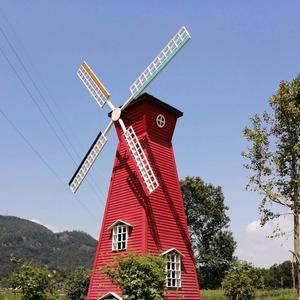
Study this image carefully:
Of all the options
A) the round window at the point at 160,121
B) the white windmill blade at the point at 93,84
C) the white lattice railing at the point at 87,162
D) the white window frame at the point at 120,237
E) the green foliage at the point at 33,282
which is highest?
the white windmill blade at the point at 93,84

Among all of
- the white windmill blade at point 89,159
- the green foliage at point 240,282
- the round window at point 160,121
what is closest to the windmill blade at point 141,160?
the round window at point 160,121

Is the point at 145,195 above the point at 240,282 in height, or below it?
above

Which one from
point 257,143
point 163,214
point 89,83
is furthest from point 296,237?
point 89,83

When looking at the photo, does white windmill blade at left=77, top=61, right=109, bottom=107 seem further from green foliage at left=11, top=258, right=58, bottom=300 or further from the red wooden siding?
green foliage at left=11, top=258, right=58, bottom=300

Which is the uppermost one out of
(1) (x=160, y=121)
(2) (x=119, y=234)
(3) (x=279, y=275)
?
(1) (x=160, y=121)

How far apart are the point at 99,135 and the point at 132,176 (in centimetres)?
358

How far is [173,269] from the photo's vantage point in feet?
68.0

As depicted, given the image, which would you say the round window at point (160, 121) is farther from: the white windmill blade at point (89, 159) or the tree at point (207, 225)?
the tree at point (207, 225)

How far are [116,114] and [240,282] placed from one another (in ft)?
38.9

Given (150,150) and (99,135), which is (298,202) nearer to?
(150,150)

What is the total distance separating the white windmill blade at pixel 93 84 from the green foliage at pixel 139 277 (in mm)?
10821

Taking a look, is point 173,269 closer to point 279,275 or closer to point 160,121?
point 160,121

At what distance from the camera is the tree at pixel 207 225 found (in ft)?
160

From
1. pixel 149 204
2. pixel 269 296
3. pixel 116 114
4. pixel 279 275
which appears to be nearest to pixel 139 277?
pixel 149 204
